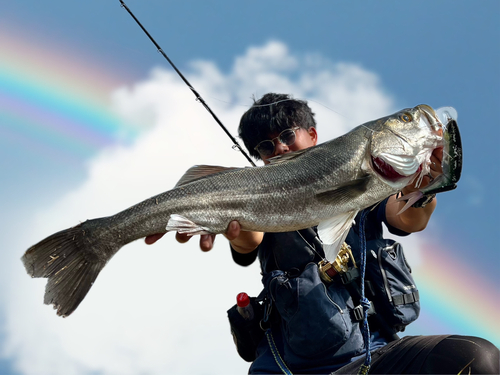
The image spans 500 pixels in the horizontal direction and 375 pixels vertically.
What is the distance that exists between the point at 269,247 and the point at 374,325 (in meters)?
1.45

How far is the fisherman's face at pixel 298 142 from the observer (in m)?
5.44

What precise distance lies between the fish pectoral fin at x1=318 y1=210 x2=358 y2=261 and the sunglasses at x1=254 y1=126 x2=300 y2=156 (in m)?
1.72

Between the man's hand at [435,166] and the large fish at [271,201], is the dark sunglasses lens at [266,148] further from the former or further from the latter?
the man's hand at [435,166]

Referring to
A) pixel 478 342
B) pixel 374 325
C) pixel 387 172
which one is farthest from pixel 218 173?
pixel 478 342

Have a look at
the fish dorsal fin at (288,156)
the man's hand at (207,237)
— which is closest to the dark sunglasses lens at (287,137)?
the fish dorsal fin at (288,156)

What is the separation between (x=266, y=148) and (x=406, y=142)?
194 cm

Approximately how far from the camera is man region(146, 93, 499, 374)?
13.0 feet

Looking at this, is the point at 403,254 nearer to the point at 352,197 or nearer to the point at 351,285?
the point at 351,285

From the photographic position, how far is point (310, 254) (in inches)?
193

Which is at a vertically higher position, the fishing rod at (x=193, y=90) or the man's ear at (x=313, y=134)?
the fishing rod at (x=193, y=90)

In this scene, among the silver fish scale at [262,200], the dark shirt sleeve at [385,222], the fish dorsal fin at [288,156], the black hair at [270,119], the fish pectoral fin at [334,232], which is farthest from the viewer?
the black hair at [270,119]

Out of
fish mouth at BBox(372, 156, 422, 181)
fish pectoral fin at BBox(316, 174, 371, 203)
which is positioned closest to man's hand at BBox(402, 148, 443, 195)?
fish mouth at BBox(372, 156, 422, 181)

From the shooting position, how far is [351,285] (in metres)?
4.64

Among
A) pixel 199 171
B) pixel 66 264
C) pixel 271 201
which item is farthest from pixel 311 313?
pixel 66 264
